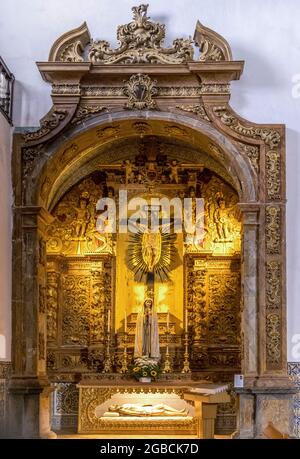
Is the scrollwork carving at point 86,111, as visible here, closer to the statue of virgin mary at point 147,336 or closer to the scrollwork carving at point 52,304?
the scrollwork carving at point 52,304

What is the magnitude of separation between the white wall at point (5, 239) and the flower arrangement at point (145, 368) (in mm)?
3379

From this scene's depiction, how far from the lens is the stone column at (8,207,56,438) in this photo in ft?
41.2

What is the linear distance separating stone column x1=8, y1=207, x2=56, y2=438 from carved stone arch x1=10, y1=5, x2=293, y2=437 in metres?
0.01

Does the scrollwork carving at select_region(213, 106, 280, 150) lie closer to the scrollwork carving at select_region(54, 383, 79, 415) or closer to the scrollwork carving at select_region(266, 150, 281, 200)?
the scrollwork carving at select_region(266, 150, 281, 200)

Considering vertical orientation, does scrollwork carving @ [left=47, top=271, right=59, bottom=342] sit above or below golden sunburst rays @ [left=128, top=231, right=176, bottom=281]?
below

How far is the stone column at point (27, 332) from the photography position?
12.5m

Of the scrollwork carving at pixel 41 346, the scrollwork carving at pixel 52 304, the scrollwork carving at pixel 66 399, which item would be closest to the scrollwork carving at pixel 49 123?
the scrollwork carving at pixel 41 346

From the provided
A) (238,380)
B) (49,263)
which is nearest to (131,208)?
(49,263)

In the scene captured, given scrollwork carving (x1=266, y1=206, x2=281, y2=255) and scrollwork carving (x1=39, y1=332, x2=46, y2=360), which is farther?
scrollwork carving (x1=39, y1=332, x2=46, y2=360)

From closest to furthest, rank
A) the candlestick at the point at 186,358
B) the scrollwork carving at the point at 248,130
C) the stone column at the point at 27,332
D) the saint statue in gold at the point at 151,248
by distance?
1. the stone column at the point at 27,332
2. the scrollwork carving at the point at 248,130
3. the candlestick at the point at 186,358
4. the saint statue in gold at the point at 151,248

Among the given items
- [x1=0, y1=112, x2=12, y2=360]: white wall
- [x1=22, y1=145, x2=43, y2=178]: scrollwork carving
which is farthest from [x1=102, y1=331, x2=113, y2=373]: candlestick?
[x1=22, y1=145, x2=43, y2=178]: scrollwork carving

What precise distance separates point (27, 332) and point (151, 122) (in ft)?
10.6

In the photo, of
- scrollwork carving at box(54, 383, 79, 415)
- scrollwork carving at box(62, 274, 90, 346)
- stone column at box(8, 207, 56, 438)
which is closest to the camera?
stone column at box(8, 207, 56, 438)

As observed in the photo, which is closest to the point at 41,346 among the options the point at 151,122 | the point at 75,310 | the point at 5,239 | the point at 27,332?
the point at 27,332
